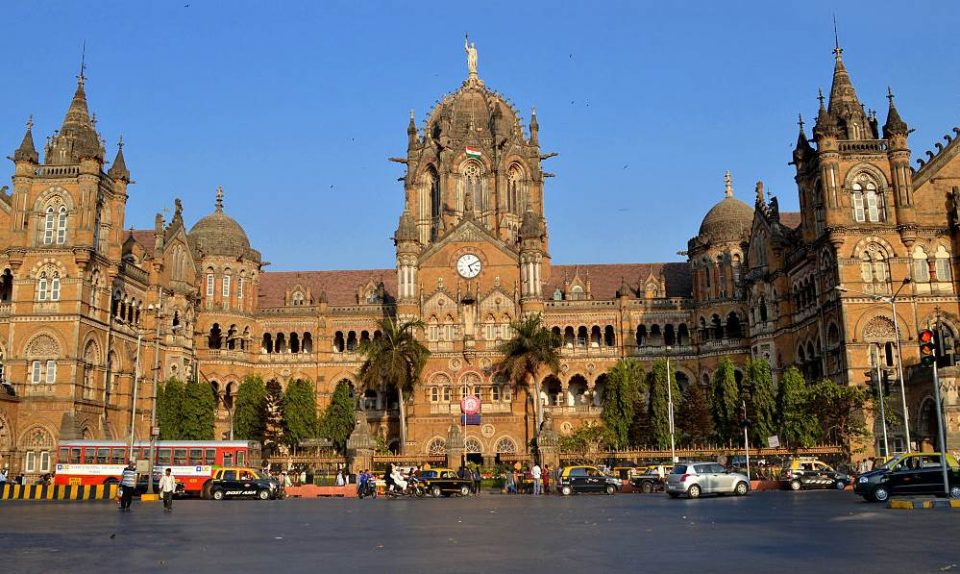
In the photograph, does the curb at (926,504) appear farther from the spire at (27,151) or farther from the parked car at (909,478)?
the spire at (27,151)

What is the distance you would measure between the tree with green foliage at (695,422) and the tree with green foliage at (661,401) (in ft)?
3.89

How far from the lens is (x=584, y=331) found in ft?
257

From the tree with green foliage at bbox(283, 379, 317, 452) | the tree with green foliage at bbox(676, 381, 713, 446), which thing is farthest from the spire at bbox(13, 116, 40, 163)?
the tree with green foliage at bbox(676, 381, 713, 446)

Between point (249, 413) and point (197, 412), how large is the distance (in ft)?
12.1

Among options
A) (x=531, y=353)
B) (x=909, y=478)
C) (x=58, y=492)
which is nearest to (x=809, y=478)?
(x=909, y=478)

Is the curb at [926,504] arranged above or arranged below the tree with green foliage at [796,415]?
below

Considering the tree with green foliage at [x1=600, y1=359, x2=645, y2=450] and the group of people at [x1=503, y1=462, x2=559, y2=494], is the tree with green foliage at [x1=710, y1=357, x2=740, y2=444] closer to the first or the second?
the tree with green foliage at [x1=600, y1=359, x2=645, y2=450]

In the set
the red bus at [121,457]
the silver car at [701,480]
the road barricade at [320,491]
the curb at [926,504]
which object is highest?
the red bus at [121,457]

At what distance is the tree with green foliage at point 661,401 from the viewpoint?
6638 cm

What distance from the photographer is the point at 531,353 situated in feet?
226

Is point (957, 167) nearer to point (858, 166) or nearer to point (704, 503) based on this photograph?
point (858, 166)

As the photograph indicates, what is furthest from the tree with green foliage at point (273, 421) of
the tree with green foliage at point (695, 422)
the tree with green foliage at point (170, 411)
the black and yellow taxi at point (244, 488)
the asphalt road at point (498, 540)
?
the asphalt road at point (498, 540)

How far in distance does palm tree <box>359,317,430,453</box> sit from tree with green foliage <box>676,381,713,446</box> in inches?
761

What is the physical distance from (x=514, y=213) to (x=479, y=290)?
12.2 metres
